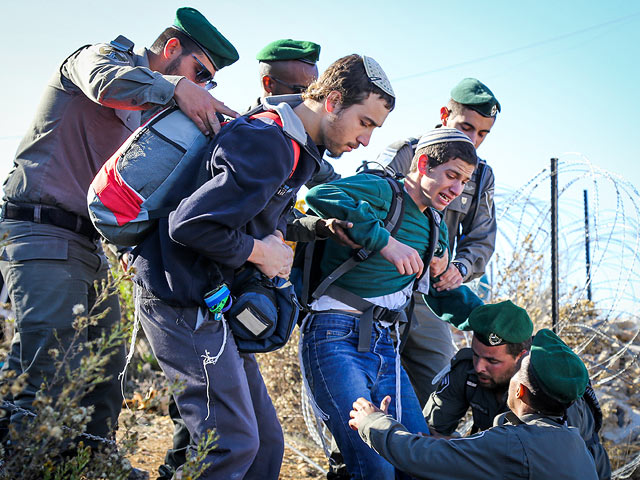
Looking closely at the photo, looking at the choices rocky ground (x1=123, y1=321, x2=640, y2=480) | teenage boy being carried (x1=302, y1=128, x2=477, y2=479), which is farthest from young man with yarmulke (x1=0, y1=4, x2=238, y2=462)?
rocky ground (x1=123, y1=321, x2=640, y2=480)

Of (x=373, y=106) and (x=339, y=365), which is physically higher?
(x=373, y=106)

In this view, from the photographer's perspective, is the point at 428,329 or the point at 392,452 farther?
the point at 428,329

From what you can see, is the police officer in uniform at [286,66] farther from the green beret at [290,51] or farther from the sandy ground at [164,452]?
the sandy ground at [164,452]

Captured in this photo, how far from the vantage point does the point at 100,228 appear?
2.27 metres

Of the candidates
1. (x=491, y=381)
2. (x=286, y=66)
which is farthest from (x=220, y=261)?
(x=286, y=66)

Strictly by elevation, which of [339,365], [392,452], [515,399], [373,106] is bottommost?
[392,452]

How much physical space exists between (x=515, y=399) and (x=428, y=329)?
48.0 inches

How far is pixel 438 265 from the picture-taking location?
334cm

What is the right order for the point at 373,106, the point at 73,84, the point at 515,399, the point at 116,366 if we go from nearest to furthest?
1. the point at 373,106
2. the point at 515,399
3. the point at 73,84
4. the point at 116,366

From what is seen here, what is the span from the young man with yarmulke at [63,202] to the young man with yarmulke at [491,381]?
1708 mm

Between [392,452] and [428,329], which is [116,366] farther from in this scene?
[428,329]

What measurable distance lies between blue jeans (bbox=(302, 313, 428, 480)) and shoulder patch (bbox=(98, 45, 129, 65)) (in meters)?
1.39

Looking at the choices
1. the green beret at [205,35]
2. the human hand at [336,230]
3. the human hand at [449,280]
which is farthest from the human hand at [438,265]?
the green beret at [205,35]

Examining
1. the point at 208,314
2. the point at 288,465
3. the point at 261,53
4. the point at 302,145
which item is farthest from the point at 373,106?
the point at 288,465
